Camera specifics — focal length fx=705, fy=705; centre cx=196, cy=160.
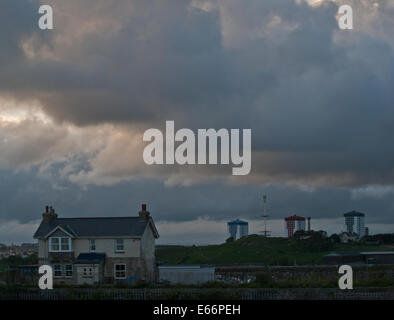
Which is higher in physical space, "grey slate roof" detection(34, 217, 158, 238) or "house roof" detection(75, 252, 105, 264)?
"grey slate roof" detection(34, 217, 158, 238)

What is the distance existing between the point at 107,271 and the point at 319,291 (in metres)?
24.3

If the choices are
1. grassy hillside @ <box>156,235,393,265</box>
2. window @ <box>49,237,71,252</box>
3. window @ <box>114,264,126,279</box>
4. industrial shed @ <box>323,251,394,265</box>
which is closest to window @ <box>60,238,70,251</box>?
window @ <box>49,237,71,252</box>

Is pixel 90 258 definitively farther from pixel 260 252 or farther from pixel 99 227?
pixel 260 252

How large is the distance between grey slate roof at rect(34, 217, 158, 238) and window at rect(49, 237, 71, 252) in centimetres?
88

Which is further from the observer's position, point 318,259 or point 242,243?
point 242,243

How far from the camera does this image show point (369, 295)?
48625 millimetres

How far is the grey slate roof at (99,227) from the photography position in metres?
67.8

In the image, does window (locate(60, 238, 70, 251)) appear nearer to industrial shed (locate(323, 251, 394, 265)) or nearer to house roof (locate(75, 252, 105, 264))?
house roof (locate(75, 252, 105, 264))

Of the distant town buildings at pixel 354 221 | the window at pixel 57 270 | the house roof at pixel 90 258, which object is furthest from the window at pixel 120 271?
the distant town buildings at pixel 354 221

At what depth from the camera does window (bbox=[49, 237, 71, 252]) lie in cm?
6819

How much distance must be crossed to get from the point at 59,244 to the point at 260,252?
6801cm

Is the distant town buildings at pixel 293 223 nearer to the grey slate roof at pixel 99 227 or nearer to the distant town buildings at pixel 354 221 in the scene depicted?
the distant town buildings at pixel 354 221
